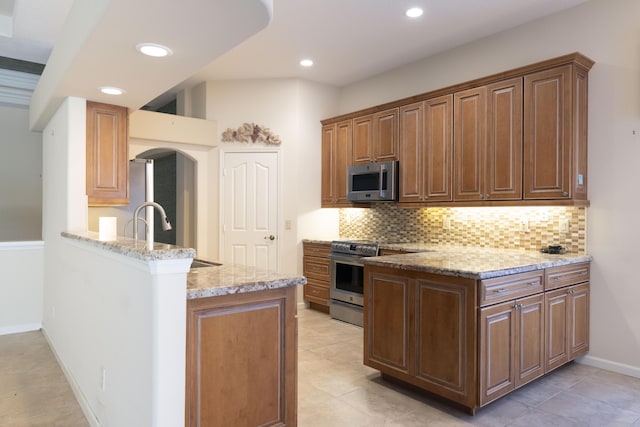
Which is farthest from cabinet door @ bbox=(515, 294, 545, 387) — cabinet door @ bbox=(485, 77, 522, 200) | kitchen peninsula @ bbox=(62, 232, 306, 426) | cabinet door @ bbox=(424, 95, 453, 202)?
kitchen peninsula @ bbox=(62, 232, 306, 426)

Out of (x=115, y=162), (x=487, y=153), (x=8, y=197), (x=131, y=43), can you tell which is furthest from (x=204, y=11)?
(x=8, y=197)

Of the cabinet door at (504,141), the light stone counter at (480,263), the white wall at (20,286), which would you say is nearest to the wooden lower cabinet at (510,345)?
the light stone counter at (480,263)

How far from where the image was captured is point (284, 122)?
5551 millimetres

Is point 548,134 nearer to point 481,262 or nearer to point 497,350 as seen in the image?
point 481,262

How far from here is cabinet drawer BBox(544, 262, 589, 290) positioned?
3.04 meters

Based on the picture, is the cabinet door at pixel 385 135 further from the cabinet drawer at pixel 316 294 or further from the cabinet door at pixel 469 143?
the cabinet drawer at pixel 316 294

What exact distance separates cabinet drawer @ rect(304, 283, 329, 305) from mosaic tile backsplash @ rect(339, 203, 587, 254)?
2.93ft

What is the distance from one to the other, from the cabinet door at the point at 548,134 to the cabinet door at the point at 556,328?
2.65 ft

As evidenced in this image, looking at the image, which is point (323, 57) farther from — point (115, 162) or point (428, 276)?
point (428, 276)

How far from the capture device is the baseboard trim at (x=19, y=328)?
433cm

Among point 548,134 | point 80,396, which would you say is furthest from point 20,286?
point 548,134

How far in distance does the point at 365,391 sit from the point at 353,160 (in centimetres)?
302

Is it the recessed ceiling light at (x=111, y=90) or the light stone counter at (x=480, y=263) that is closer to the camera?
the light stone counter at (x=480, y=263)

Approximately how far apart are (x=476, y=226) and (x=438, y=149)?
2.89ft
